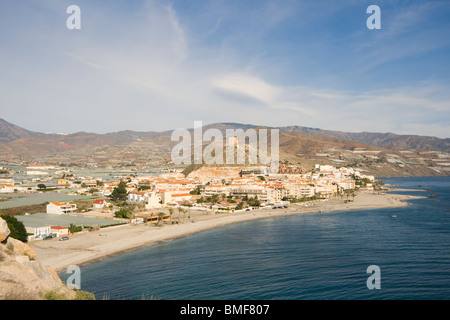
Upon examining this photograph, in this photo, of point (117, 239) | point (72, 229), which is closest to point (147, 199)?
point (72, 229)

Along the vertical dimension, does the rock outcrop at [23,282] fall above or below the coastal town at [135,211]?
above

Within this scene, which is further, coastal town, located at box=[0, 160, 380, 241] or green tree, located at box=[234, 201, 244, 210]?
green tree, located at box=[234, 201, 244, 210]

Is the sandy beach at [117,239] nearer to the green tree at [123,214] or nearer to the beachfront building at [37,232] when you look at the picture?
the beachfront building at [37,232]

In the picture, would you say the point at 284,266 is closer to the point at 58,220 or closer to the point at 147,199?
the point at 58,220

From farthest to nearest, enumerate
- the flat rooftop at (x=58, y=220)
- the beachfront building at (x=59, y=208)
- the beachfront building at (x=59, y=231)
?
1. the beachfront building at (x=59, y=208)
2. the flat rooftop at (x=58, y=220)
3. the beachfront building at (x=59, y=231)

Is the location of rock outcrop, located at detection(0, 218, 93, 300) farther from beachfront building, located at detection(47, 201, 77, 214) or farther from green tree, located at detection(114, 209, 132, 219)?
beachfront building, located at detection(47, 201, 77, 214)

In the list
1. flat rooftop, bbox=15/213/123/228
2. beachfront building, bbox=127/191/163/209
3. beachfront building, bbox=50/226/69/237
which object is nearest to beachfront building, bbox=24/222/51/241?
beachfront building, bbox=50/226/69/237

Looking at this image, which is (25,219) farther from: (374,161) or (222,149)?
(374,161)

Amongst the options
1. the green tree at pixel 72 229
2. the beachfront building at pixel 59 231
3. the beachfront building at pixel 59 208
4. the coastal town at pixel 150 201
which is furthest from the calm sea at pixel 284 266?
the beachfront building at pixel 59 208
